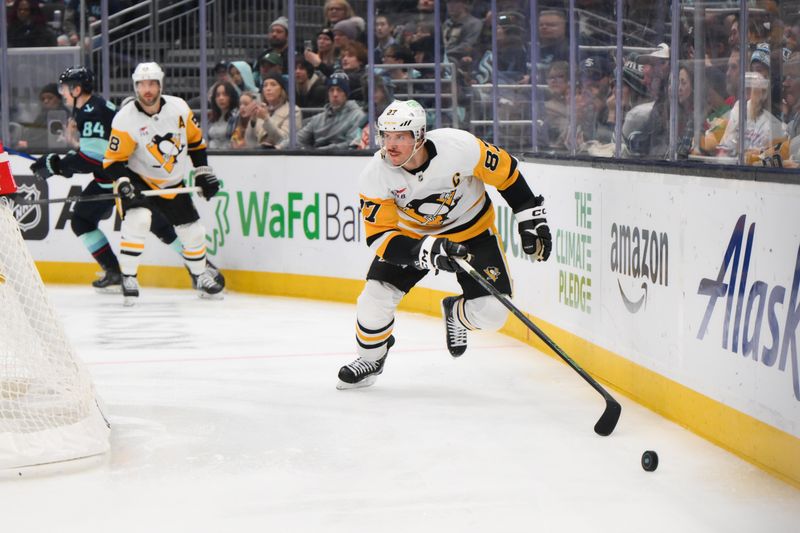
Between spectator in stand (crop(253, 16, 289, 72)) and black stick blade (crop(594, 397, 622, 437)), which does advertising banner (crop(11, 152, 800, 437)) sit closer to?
black stick blade (crop(594, 397, 622, 437))

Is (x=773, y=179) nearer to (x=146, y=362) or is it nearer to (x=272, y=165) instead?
(x=146, y=362)

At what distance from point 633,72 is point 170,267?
3.94 m

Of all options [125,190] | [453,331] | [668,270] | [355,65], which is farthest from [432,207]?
[355,65]

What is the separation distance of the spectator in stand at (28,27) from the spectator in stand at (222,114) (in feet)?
4.30

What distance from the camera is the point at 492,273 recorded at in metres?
4.69

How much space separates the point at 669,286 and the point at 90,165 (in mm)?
4246

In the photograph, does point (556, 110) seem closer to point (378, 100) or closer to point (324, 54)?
point (378, 100)

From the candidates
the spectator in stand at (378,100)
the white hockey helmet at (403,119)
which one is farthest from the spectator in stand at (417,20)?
the white hockey helmet at (403,119)

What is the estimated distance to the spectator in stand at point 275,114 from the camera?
7836 mm

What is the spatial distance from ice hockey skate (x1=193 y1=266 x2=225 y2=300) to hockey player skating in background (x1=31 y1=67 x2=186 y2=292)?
31 cm

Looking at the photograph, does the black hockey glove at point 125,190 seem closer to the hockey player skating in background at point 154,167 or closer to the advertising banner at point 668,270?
the hockey player skating in background at point 154,167

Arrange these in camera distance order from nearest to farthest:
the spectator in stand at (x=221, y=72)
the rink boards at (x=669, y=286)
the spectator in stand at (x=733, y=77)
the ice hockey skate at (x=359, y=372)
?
1. the rink boards at (x=669, y=286)
2. the spectator in stand at (x=733, y=77)
3. the ice hockey skate at (x=359, y=372)
4. the spectator in stand at (x=221, y=72)

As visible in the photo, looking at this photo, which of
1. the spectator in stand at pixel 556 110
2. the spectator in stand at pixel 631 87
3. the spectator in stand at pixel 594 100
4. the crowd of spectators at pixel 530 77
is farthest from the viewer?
the spectator in stand at pixel 556 110

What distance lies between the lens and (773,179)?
3.43m
